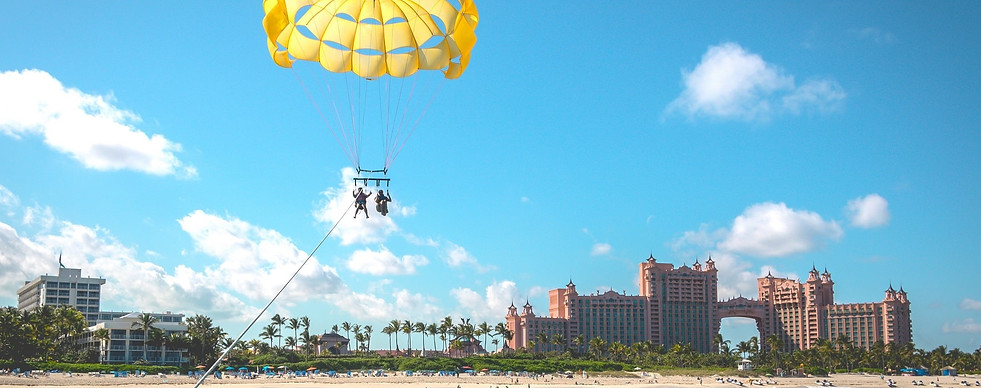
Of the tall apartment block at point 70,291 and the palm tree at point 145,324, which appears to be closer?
the palm tree at point 145,324

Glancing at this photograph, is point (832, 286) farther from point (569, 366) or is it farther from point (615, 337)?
point (569, 366)

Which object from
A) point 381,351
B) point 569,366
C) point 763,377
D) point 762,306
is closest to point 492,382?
point 569,366

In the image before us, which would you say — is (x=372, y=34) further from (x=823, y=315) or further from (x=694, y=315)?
(x=823, y=315)

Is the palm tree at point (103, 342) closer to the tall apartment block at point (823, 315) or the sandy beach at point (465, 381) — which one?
the sandy beach at point (465, 381)

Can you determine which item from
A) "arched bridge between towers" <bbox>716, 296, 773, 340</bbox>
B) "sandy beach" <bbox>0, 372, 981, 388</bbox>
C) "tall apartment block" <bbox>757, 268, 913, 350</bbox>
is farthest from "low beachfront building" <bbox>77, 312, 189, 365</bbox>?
"tall apartment block" <bbox>757, 268, 913, 350</bbox>

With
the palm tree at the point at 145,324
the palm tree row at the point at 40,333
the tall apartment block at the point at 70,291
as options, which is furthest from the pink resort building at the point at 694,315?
the palm tree row at the point at 40,333

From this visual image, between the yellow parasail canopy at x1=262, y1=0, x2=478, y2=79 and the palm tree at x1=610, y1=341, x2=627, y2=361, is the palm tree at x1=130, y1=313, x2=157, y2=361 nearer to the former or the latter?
the palm tree at x1=610, y1=341, x2=627, y2=361
